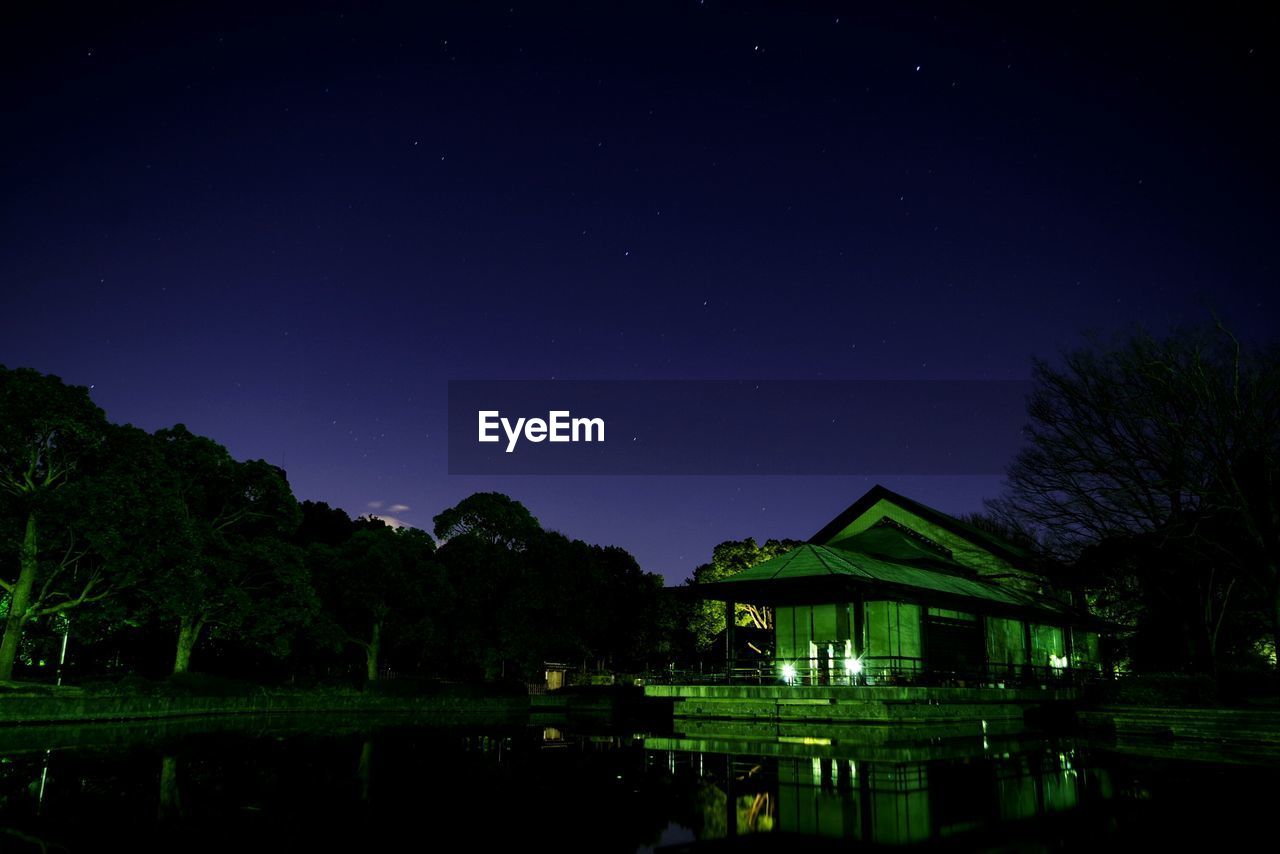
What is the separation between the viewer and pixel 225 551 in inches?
1371

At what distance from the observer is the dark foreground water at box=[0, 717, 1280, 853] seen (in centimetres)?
952

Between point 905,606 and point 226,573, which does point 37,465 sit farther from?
point 905,606

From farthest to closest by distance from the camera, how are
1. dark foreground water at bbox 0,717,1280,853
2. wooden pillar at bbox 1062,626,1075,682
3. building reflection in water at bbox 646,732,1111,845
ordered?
1. wooden pillar at bbox 1062,626,1075,682
2. building reflection in water at bbox 646,732,1111,845
3. dark foreground water at bbox 0,717,1280,853

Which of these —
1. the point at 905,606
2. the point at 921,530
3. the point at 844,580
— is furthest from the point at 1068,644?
the point at 844,580

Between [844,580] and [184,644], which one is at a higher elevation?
[844,580]

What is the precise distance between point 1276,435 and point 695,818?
25.6 metres

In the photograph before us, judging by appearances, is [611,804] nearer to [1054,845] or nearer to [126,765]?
[1054,845]

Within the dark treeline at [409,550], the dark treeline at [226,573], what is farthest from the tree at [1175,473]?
the dark treeline at [226,573]

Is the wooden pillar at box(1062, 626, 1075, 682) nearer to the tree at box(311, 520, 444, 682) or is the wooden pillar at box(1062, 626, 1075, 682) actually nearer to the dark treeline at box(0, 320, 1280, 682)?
the dark treeline at box(0, 320, 1280, 682)

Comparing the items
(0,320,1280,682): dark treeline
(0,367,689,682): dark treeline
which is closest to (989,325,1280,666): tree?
(0,320,1280,682): dark treeline

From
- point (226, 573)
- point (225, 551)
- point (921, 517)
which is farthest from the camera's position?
point (921, 517)

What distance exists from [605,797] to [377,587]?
3070cm

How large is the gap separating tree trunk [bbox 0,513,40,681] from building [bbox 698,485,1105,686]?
23.9 m

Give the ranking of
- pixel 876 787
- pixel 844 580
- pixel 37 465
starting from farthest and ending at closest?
pixel 844 580 < pixel 37 465 < pixel 876 787
